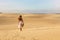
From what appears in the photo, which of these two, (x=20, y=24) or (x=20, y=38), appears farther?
(x=20, y=24)

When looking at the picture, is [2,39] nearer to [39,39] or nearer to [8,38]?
[8,38]

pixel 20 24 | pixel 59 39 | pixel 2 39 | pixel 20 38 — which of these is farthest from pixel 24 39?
pixel 20 24

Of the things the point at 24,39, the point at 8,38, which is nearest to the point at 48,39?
the point at 24,39

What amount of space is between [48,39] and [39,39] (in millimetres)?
498

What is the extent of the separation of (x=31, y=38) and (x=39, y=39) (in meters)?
0.45

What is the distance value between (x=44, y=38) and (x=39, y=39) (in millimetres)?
422

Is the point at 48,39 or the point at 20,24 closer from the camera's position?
the point at 48,39

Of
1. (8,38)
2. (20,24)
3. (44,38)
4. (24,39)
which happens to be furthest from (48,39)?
(20,24)

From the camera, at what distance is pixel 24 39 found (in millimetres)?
11047

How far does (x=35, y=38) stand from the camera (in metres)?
11.5

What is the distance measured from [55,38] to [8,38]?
2681 mm

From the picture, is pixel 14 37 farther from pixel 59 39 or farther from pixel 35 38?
pixel 59 39

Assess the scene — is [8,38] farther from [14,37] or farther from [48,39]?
[48,39]

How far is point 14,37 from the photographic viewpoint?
37.5ft
